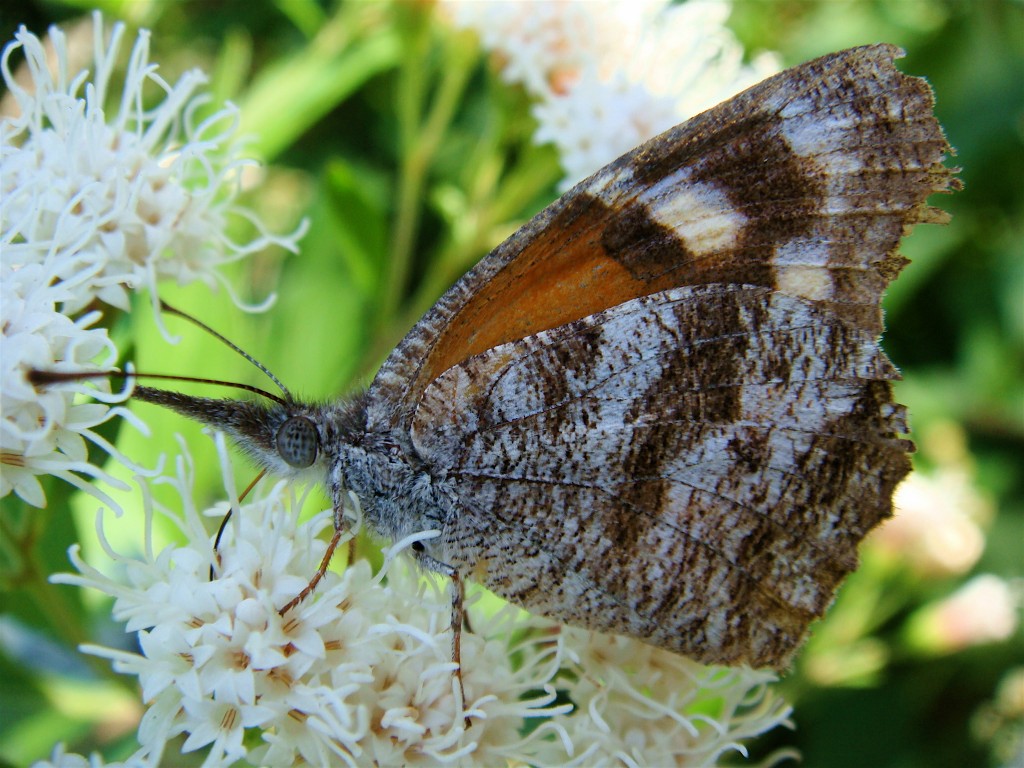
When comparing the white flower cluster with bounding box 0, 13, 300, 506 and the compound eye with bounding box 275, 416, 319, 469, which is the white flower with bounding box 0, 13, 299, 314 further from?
the compound eye with bounding box 275, 416, 319, 469

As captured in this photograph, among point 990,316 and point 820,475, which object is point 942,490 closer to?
point 990,316

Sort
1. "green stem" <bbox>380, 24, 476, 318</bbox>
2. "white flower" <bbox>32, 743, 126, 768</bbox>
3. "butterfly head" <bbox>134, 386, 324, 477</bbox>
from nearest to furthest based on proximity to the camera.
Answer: "white flower" <bbox>32, 743, 126, 768</bbox>
"butterfly head" <bbox>134, 386, 324, 477</bbox>
"green stem" <bbox>380, 24, 476, 318</bbox>

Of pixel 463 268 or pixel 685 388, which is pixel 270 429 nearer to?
pixel 685 388

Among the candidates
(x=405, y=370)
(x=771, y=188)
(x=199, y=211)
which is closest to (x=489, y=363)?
(x=405, y=370)

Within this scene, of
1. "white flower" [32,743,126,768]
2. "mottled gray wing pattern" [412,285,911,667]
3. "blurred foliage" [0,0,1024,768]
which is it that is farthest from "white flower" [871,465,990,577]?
"white flower" [32,743,126,768]

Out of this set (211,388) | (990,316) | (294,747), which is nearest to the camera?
(294,747)

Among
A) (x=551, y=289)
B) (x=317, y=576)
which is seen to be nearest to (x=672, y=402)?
(x=551, y=289)
